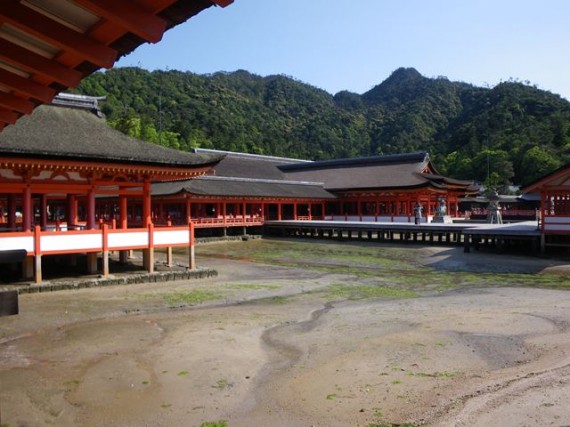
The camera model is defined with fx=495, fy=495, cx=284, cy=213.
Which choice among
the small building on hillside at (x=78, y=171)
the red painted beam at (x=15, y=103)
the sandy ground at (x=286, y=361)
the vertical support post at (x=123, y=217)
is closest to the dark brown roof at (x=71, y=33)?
the red painted beam at (x=15, y=103)

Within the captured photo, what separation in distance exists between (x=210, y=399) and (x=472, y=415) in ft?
10.4

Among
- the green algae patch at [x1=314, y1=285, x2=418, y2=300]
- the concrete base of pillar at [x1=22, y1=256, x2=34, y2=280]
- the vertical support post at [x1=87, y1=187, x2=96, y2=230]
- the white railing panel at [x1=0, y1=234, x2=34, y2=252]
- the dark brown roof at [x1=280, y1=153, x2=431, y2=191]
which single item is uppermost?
→ the dark brown roof at [x1=280, y1=153, x2=431, y2=191]

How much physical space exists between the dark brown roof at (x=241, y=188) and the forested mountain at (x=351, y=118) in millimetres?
27907

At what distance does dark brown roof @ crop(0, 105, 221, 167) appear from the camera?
13.7 metres

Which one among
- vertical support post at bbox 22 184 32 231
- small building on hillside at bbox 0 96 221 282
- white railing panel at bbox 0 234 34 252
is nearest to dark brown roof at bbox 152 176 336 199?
small building on hillside at bbox 0 96 221 282

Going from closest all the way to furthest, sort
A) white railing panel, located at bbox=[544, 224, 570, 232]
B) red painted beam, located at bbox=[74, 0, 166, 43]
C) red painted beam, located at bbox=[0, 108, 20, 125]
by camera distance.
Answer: red painted beam, located at bbox=[74, 0, 166, 43], red painted beam, located at bbox=[0, 108, 20, 125], white railing panel, located at bbox=[544, 224, 570, 232]

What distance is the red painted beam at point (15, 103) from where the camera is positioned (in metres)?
4.92

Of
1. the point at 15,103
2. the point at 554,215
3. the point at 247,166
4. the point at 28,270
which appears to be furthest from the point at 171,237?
the point at 247,166

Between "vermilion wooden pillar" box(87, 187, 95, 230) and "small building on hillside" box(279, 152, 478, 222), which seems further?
"small building on hillside" box(279, 152, 478, 222)

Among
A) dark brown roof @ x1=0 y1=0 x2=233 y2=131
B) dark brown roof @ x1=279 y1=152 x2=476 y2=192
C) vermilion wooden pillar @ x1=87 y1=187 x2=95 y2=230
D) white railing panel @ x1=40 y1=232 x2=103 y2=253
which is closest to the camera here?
dark brown roof @ x1=0 y1=0 x2=233 y2=131

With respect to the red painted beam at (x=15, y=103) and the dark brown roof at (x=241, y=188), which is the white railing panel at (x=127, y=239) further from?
the dark brown roof at (x=241, y=188)

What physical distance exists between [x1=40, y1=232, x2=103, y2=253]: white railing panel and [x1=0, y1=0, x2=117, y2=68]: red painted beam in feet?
38.7

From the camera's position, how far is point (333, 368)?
7469mm

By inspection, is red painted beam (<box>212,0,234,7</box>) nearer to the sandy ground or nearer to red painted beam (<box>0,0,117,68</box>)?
red painted beam (<box>0,0,117,68</box>)
